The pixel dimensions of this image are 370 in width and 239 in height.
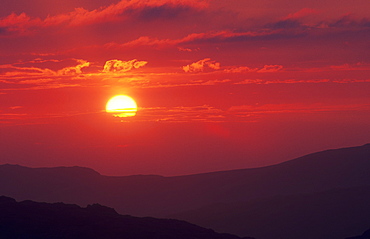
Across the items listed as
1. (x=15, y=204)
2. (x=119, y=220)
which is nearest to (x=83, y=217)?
(x=119, y=220)

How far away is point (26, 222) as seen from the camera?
77812mm

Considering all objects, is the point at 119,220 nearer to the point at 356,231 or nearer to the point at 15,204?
the point at 15,204

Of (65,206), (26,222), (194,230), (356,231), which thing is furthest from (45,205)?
(356,231)

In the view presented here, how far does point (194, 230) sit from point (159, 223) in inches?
196

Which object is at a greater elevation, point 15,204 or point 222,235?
point 15,204

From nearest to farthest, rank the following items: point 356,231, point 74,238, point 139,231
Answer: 1. point 74,238
2. point 139,231
3. point 356,231

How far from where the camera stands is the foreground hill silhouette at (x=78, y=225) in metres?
75.1

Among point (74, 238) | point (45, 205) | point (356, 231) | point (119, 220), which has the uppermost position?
point (356, 231)

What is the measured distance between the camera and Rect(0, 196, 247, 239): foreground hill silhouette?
75.1 meters

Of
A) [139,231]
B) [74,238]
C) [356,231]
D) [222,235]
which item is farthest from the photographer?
[356,231]

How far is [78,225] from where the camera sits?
78812 millimetres

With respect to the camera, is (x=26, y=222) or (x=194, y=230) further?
(x=194, y=230)

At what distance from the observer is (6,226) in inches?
2997

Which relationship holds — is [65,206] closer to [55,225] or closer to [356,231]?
[55,225]
